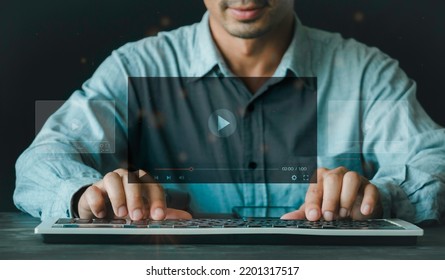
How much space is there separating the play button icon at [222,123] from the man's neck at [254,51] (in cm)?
5

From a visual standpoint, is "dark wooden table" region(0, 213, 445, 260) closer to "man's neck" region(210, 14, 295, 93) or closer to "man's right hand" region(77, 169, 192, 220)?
"man's right hand" region(77, 169, 192, 220)

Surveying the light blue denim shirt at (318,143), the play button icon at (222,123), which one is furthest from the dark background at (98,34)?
the play button icon at (222,123)

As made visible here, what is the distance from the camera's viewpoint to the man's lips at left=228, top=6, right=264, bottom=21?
1.19 meters

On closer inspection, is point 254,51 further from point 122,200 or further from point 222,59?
point 122,200

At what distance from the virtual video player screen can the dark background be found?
72mm

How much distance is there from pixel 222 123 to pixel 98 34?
7.8 inches

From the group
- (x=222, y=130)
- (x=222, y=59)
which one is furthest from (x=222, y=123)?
(x=222, y=59)

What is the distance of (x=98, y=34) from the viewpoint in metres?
1.20

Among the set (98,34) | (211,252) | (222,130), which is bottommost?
(211,252)

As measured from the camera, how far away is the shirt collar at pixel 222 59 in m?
1.22

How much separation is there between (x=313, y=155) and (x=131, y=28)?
285mm

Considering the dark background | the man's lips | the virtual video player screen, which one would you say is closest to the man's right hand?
the virtual video player screen

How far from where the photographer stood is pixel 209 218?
45.3 inches
